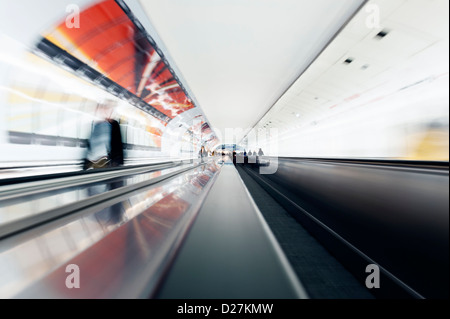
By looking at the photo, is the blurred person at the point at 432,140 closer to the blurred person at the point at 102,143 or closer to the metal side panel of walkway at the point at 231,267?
the metal side panel of walkway at the point at 231,267

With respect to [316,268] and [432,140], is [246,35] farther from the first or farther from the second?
[316,268]

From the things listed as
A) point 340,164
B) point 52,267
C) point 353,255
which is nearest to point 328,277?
point 353,255

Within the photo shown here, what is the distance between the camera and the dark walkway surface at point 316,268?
5.76 ft

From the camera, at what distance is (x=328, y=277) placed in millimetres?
1968

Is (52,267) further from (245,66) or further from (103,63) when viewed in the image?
(103,63)

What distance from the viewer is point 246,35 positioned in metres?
3.41

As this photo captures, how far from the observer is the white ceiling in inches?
107

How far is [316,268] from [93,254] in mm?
2417

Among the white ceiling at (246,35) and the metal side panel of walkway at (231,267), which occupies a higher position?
the white ceiling at (246,35)

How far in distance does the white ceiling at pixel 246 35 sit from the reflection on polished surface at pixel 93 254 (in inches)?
132

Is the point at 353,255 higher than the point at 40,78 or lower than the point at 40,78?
lower

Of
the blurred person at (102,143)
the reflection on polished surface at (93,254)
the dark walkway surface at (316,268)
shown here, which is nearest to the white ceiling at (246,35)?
the blurred person at (102,143)

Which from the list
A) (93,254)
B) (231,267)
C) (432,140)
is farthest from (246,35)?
(93,254)
